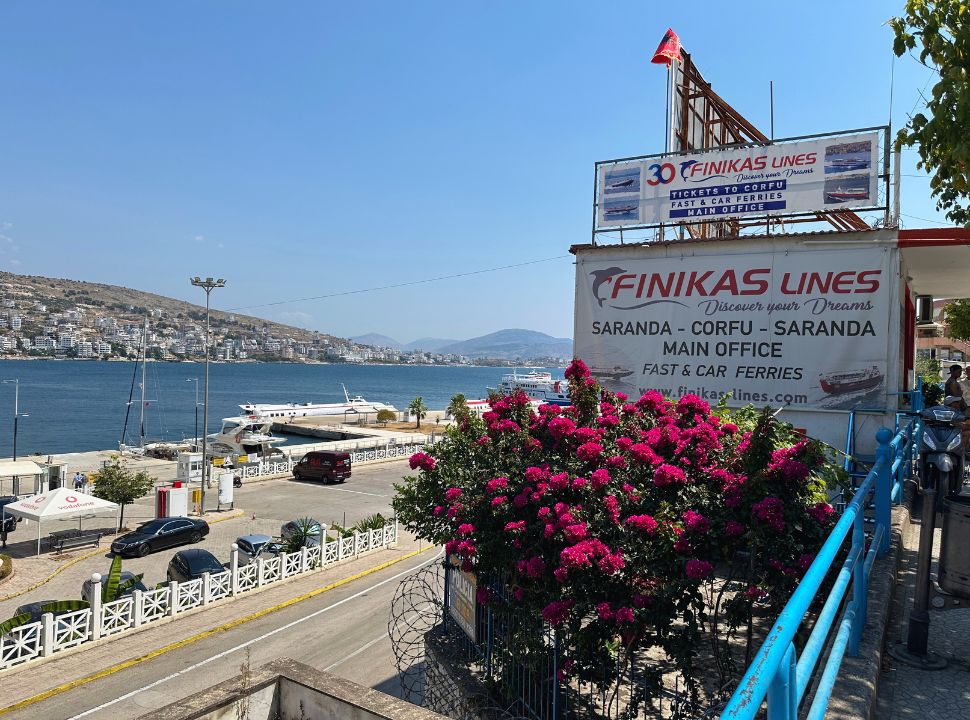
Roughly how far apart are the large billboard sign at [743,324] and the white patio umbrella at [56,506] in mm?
16410

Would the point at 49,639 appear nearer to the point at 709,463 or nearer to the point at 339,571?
the point at 339,571

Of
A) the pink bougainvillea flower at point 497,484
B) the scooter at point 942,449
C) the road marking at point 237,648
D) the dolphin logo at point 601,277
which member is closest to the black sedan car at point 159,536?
the road marking at point 237,648

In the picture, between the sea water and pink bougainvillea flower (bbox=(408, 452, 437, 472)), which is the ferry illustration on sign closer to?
pink bougainvillea flower (bbox=(408, 452, 437, 472))

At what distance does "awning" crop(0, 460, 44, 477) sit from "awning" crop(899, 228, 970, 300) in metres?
30.0

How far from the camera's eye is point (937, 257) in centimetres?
1388

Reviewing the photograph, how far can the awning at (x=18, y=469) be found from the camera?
25.4m

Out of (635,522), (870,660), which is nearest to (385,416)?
(635,522)

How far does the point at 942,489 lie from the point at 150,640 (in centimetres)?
1423

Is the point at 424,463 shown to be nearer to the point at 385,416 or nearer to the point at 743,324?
the point at 743,324

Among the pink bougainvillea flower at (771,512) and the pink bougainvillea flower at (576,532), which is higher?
the pink bougainvillea flower at (771,512)

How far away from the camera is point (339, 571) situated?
61.6ft

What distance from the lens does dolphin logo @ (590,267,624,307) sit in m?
16.3

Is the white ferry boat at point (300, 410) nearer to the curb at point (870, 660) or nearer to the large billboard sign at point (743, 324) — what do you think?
the large billboard sign at point (743, 324)

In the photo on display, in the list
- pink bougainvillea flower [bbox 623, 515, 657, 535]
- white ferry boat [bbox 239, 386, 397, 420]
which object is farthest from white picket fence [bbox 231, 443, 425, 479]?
white ferry boat [bbox 239, 386, 397, 420]
